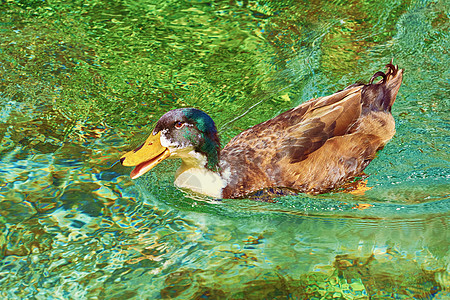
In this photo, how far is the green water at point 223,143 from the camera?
4715mm

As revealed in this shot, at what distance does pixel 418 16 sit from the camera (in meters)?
8.71

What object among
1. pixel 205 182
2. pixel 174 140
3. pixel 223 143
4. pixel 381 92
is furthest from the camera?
pixel 223 143

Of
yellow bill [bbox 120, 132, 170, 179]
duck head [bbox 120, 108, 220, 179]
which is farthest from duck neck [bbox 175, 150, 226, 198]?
yellow bill [bbox 120, 132, 170, 179]

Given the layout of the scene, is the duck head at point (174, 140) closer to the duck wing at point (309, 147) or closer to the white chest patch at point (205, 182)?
the white chest patch at point (205, 182)

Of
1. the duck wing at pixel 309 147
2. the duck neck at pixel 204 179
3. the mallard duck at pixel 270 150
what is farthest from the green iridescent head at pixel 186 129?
Answer: the duck wing at pixel 309 147

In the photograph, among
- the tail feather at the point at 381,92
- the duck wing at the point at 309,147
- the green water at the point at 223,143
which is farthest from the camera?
the tail feather at the point at 381,92

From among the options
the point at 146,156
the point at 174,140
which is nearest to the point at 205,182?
the point at 174,140

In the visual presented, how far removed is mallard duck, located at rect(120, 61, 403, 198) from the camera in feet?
17.8

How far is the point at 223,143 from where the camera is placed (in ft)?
22.2

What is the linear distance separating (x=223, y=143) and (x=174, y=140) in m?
1.48

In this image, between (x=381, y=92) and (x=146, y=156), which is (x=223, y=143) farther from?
(x=381, y=92)

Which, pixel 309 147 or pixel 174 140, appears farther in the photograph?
pixel 309 147

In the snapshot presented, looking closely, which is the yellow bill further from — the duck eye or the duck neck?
the duck neck

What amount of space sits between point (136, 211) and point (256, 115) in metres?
2.37
